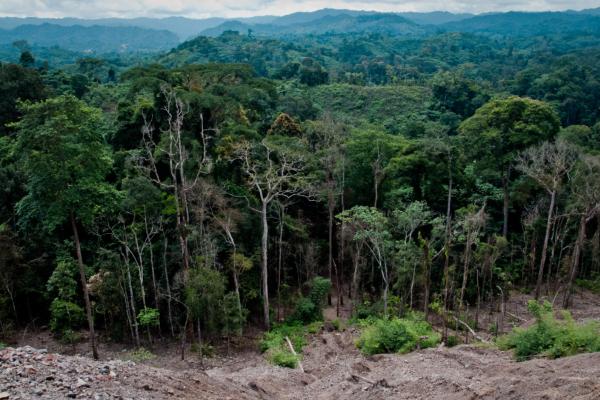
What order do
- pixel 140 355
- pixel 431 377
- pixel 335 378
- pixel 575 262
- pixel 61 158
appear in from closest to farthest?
pixel 431 377, pixel 335 378, pixel 61 158, pixel 140 355, pixel 575 262

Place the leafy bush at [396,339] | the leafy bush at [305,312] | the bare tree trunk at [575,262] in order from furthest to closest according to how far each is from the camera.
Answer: the bare tree trunk at [575,262] < the leafy bush at [305,312] < the leafy bush at [396,339]

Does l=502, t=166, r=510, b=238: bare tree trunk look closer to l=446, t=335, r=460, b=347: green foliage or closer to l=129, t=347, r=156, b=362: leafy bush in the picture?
l=446, t=335, r=460, b=347: green foliage

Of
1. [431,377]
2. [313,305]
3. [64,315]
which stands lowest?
[313,305]

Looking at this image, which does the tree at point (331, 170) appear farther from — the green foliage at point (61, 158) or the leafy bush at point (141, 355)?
the green foliage at point (61, 158)

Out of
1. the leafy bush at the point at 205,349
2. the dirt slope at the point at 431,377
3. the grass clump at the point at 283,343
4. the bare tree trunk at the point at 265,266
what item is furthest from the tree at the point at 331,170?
the dirt slope at the point at 431,377

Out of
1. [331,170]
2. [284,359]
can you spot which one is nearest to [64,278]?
[284,359]

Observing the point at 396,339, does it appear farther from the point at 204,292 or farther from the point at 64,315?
the point at 64,315

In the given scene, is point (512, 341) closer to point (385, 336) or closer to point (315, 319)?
point (385, 336)

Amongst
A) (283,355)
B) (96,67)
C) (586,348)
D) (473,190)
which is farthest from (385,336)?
(96,67)
